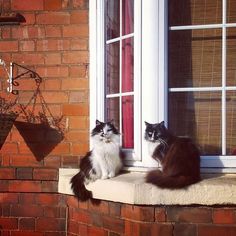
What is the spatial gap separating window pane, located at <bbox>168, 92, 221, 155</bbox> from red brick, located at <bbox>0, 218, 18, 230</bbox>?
1.79 m

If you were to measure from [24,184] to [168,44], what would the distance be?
1.88 m

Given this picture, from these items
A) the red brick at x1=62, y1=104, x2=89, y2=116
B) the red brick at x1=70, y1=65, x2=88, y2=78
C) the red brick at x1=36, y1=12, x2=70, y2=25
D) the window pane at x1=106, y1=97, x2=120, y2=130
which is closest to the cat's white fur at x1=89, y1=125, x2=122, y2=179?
the window pane at x1=106, y1=97, x2=120, y2=130

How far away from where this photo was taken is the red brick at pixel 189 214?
3539 millimetres

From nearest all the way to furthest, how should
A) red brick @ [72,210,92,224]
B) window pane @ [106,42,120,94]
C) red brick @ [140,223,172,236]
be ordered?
red brick @ [140,223,172,236] → red brick @ [72,210,92,224] → window pane @ [106,42,120,94]

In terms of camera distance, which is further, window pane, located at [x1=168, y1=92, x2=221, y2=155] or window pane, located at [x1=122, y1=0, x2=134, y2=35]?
window pane, located at [x1=122, y1=0, x2=134, y2=35]

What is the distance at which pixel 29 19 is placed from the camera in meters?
4.56

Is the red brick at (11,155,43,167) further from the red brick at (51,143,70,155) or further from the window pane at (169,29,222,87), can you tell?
the window pane at (169,29,222,87)

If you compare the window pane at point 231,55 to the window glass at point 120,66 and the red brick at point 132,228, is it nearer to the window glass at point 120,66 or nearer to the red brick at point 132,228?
the window glass at point 120,66

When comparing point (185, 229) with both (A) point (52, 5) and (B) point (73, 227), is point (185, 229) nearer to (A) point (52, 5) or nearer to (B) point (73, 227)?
(B) point (73, 227)

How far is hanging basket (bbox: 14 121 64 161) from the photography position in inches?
176

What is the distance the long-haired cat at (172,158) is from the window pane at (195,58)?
507 millimetres

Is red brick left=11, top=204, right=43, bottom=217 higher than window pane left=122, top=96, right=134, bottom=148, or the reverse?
window pane left=122, top=96, right=134, bottom=148


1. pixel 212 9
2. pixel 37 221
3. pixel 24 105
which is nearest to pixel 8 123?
pixel 24 105

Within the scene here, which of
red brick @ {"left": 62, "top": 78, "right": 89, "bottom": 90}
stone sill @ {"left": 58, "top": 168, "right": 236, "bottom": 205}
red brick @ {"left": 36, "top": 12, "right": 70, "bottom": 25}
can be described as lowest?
stone sill @ {"left": 58, "top": 168, "right": 236, "bottom": 205}
